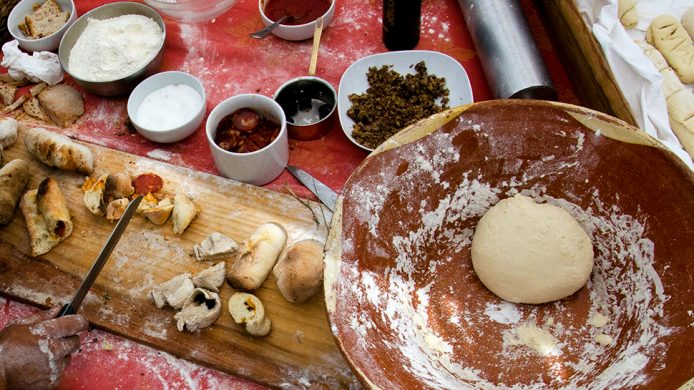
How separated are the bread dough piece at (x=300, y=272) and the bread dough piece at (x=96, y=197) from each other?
54cm

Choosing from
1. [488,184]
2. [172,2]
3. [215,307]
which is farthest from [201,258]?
[172,2]

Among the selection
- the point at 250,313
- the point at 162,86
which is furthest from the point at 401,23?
the point at 250,313

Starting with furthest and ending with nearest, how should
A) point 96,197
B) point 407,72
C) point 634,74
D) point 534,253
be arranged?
1. point 407,72
2. point 96,197
3. point 634,74
4. point 534,253

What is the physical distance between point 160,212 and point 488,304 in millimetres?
866

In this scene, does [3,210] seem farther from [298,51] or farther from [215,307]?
[298,51]

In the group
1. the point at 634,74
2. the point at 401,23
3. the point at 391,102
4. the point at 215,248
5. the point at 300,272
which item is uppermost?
the point at 634,74

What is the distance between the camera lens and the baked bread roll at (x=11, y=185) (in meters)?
1.49

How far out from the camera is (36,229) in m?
1.47

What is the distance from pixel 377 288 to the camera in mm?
1096

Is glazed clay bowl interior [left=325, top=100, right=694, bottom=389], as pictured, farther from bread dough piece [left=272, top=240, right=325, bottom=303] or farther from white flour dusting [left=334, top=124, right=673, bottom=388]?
bread dough piece [left=272, top=240, right=325, bottom=303]

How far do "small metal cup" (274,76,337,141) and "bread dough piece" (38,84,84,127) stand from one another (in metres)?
0.68

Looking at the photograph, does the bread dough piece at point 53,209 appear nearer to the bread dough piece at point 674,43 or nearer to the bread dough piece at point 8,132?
the bread dough piece at point 8,132

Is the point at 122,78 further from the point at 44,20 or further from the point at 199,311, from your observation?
the point at 199,311

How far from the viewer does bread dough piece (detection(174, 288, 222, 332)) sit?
130cm
